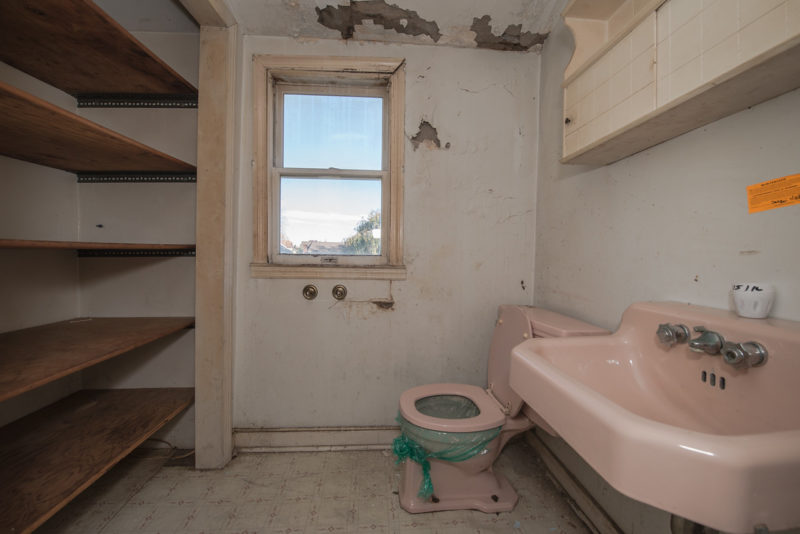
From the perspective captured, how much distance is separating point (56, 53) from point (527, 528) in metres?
2.52

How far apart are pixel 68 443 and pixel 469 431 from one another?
4.90ft

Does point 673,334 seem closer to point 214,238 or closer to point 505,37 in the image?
point 505,37

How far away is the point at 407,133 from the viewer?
1627 mm

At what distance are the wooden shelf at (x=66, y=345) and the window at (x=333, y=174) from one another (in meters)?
0.62

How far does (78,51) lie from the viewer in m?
1.15

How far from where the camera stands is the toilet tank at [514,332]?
1.13 metres

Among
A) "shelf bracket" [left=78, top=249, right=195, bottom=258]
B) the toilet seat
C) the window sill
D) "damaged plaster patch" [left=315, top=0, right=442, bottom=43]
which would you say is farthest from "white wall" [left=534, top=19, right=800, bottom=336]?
"shelf bracket" [left=78, top=249, right=195, bottom=258]

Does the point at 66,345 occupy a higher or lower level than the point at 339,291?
lower

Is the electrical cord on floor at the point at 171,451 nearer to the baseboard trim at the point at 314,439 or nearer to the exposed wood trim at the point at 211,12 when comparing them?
the baseboard trim at the point at 314,439

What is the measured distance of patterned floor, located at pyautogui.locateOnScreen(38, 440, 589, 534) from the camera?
1.18m

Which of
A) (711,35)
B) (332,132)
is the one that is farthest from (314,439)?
(711,35)

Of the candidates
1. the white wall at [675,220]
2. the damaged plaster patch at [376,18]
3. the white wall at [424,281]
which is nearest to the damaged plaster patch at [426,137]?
the white wall at [424,281]

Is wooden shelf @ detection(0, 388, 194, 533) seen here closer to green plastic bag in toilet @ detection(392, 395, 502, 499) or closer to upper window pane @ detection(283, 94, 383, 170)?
green plastic bag in toilet @ detection(392, 395, 502, 499)

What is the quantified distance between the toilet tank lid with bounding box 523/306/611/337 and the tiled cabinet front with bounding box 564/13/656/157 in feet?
2.06
